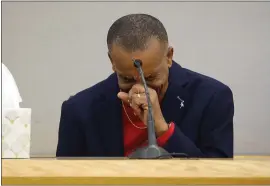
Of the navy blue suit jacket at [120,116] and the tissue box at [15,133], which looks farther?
the navy blue suit jacket at [120,116]

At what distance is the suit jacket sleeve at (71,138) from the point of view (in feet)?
4.98

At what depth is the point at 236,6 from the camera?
207 centimetres

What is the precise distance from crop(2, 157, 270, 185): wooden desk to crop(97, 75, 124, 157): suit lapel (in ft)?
2.18

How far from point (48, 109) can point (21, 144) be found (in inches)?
39.4

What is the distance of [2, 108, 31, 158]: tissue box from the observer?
39.8 inches

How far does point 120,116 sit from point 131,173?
80 cm

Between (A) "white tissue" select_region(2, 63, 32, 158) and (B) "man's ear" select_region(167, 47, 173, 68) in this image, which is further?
(B) "man's ear" select_region(167, 47, 173, 68)

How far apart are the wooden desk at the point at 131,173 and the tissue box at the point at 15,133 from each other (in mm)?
186

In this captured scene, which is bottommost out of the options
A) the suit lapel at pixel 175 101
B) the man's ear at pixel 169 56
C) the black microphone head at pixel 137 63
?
the suit lapel at pixel 175 101

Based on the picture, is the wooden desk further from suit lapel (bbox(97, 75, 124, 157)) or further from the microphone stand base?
suit lapel (bbox(97, 75, 124, 157))

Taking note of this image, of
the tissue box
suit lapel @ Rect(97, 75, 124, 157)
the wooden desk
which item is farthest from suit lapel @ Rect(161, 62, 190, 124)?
the wooden desk
